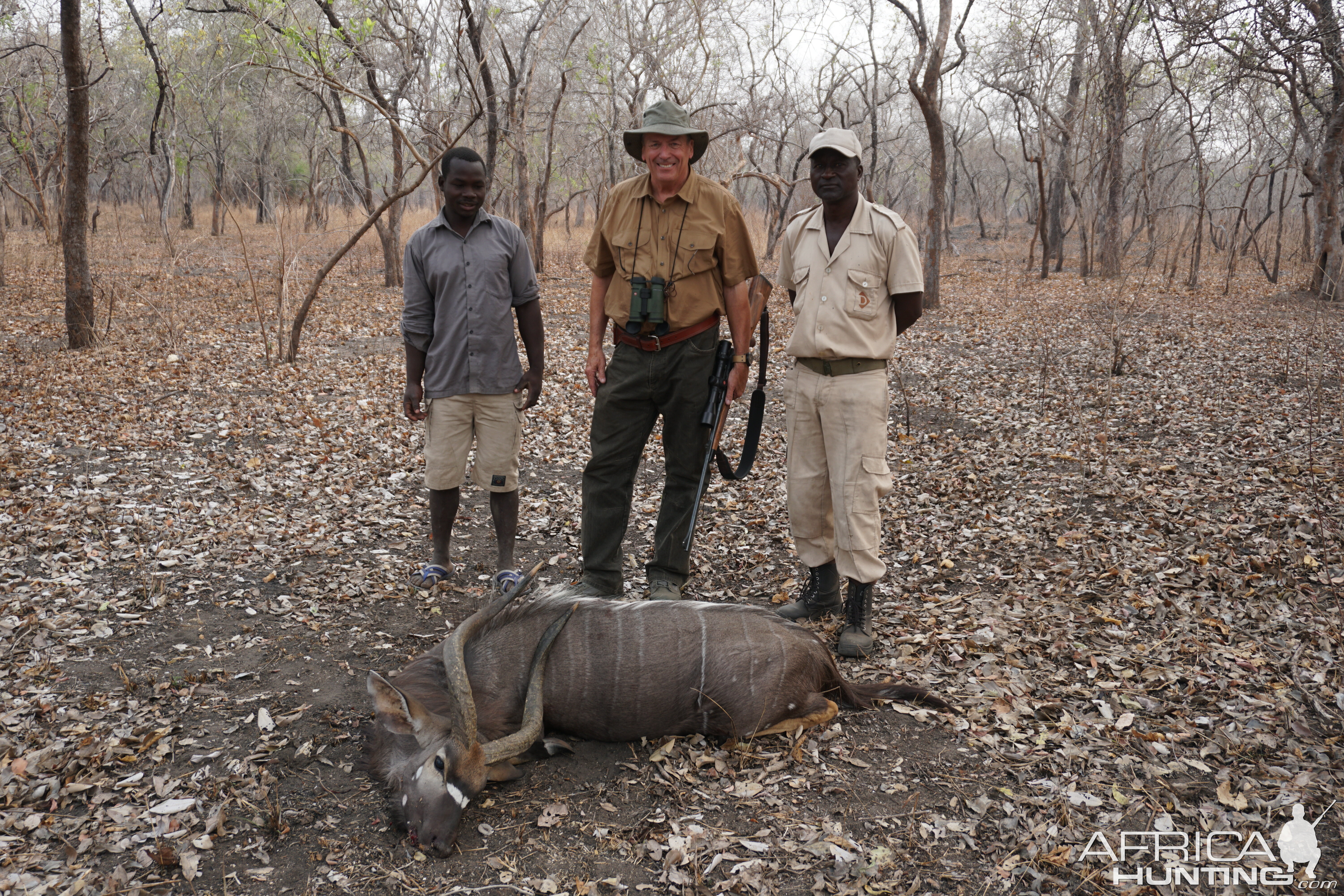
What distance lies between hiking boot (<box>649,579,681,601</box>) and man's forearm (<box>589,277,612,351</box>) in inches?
53.2

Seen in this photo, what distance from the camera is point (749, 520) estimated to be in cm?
673

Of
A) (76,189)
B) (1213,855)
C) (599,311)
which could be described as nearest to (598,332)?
(599,311)

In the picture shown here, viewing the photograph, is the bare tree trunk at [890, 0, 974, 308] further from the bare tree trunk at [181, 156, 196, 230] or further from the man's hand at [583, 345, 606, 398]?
the bare tree trunk at [181, 156, 196, 230]

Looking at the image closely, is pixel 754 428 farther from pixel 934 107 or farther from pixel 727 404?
pixel 934 107

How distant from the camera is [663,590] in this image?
191 inches

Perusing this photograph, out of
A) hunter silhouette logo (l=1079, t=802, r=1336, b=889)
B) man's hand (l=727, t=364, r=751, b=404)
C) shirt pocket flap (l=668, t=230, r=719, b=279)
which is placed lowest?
hunter silhouette logo (l=1079, t=802, r=1336, b=889)

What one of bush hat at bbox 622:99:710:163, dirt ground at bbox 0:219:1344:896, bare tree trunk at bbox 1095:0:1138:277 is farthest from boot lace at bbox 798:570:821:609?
bare tree trunk at bbox 1095:0:1138:277

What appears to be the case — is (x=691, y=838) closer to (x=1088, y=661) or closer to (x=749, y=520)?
(x=1088, y=661)

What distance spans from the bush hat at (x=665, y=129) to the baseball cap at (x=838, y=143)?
0.54 m

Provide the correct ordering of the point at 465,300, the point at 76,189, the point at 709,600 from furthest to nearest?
the point at 76,189 < the point at 709,600 < the point at 465,300

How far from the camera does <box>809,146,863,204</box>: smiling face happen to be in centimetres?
422

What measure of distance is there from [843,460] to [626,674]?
1.55 metres

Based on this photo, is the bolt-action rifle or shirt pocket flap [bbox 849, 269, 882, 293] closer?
shirt pocket flap [bbox 849, 269, 882, 293]

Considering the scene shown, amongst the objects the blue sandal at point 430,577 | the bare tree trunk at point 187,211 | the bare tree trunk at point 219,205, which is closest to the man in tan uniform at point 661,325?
the blue sandal at point 430,577
